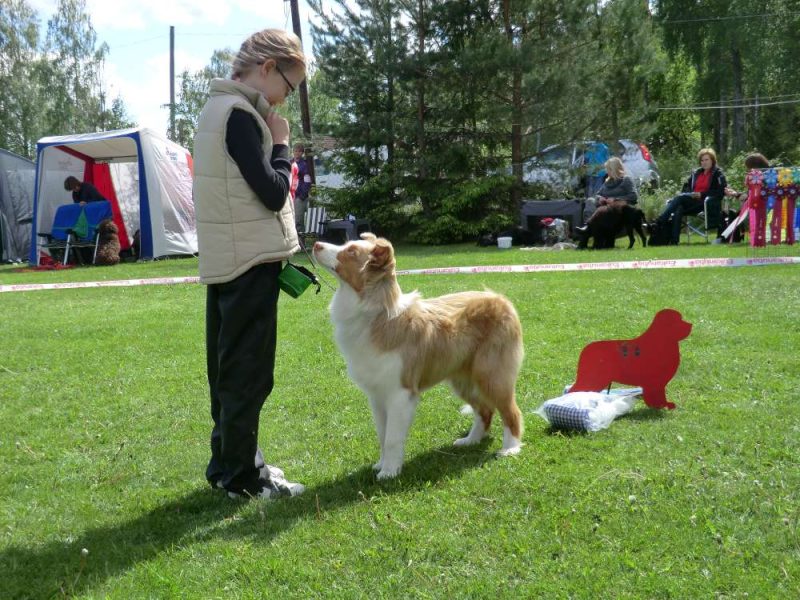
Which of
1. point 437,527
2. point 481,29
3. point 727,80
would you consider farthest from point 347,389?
point 727,80

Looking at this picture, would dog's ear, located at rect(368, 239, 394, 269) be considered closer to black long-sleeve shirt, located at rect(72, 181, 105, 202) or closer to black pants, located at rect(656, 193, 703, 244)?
black pants, located at rect(656, 193, 703, 244)

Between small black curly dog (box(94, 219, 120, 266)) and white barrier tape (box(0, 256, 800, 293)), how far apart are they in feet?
11.6

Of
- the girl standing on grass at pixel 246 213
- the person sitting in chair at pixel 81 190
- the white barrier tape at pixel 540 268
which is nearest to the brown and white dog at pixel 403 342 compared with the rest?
the girl standing on grass at pixel 246 213

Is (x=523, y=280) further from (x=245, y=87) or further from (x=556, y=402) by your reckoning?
(x=245, y=87)

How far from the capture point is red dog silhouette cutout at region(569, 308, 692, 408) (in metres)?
4.26

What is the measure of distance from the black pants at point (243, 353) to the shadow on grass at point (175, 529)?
0.26 meters

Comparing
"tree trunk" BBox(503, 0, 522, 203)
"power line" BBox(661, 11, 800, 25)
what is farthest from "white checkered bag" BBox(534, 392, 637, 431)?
"power line" BBox(661, 11, 800, 25)

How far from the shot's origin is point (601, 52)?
647 inches

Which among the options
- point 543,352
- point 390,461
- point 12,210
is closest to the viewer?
point 390,461

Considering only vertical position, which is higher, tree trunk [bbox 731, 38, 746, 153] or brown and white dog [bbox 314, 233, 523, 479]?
tree trunk [bbox 731, 38, 746, 153]

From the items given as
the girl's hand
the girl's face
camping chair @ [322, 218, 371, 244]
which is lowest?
camping chair @ [322, 218, 371, 244]

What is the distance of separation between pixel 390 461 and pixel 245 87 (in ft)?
6.46

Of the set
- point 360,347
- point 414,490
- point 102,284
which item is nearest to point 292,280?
point 360,347

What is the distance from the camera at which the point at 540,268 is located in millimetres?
10359
